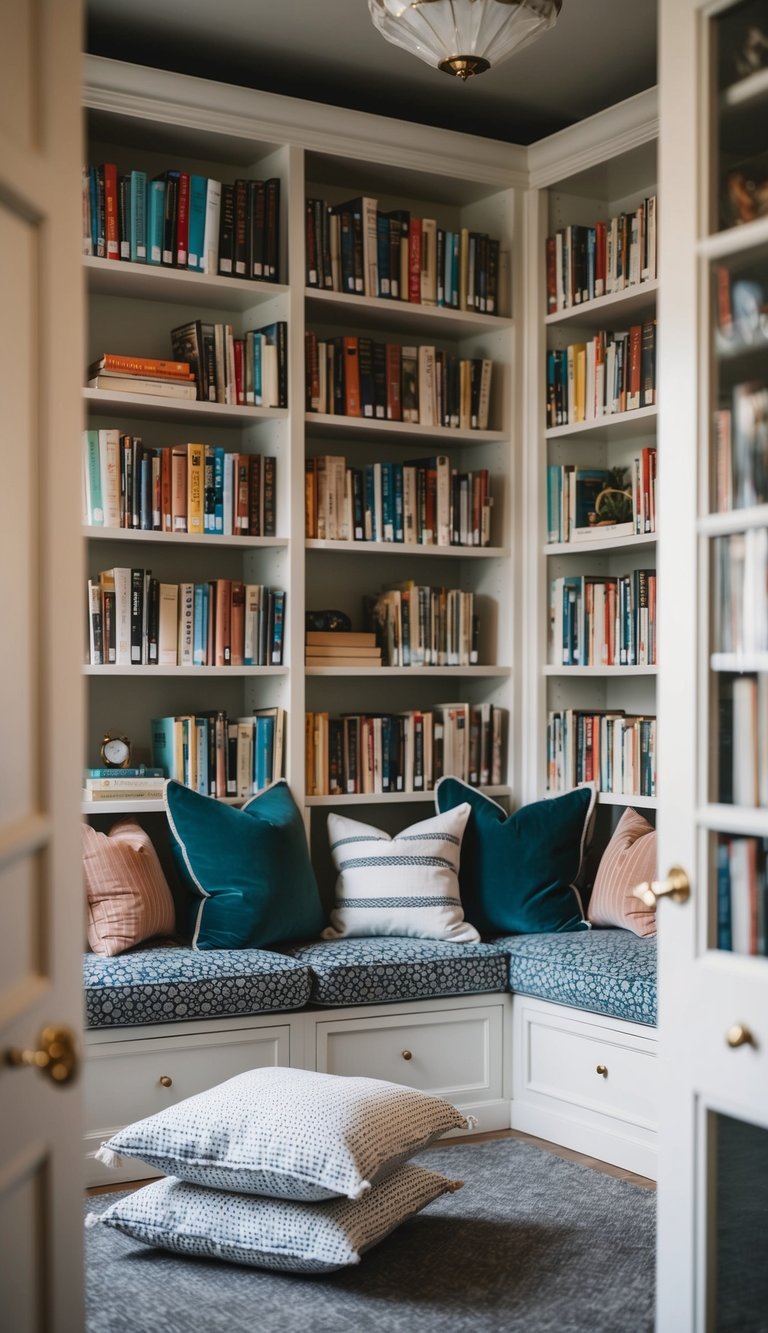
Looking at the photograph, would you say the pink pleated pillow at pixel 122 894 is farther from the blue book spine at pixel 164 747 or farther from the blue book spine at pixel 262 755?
the blue book spine at pixel 262 755

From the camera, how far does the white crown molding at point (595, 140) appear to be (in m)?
4.05

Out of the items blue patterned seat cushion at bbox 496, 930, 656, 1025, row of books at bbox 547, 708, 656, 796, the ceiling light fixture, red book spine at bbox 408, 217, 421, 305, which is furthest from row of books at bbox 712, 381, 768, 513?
red book spine at bbox 408, 217, 421, 305

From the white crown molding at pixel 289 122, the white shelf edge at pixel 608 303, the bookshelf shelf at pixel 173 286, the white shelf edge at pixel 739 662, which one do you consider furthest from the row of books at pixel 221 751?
the white shelf edge at pixel 739 662

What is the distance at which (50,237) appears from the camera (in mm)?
1474

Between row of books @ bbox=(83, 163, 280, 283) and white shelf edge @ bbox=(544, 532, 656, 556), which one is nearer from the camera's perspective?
row of books @ bbox=(83, 163, 280, 283)

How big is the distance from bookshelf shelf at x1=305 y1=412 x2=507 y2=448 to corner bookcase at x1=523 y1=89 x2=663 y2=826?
190 millimetres

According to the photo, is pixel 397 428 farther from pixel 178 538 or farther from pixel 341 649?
pixel 178 538

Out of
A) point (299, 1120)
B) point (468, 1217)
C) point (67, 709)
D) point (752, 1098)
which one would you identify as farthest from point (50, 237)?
point (468, 1217)

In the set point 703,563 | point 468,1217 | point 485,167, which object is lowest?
point 468,1217

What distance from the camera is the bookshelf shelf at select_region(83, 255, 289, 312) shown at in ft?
12.9

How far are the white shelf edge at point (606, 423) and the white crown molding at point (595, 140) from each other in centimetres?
79

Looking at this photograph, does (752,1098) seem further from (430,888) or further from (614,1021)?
(430,888)

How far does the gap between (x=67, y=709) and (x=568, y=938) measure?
2695 millimetres

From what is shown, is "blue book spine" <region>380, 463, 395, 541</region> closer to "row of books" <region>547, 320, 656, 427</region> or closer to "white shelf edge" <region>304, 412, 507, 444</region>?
"white shelf edge" <region>304, 412, 507, 444</region>
